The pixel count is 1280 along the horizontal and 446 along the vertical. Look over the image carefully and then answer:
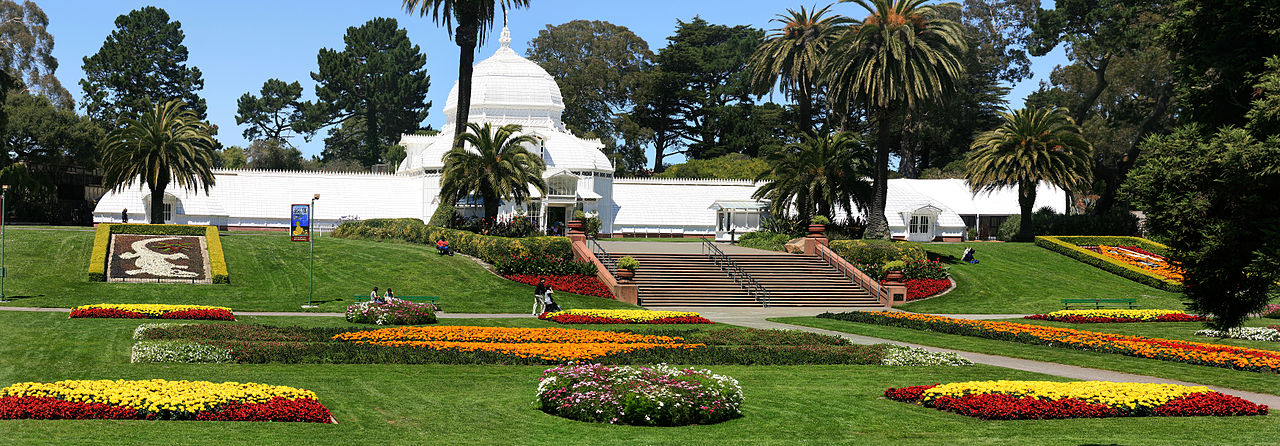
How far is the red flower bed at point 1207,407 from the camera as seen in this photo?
1549 cm

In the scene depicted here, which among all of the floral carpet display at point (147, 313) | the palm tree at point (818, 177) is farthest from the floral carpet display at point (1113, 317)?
the floral carpet display at point (147, 313)

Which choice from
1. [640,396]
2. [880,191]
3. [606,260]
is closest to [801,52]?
[880,191]

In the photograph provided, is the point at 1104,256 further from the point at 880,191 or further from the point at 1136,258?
the point at 880,191

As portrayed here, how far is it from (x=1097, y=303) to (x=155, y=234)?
39586 mm

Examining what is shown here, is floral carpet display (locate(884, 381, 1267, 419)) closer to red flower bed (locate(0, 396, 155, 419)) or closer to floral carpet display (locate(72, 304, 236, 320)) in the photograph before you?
red flower bed (locate(0, 396, 155, 419))

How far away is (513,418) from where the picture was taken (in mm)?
14797

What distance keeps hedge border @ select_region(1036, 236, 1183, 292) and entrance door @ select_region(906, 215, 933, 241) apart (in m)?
12.0

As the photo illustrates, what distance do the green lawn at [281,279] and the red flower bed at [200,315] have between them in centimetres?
428

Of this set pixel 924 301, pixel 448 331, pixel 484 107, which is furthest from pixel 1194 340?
pixel 484 107

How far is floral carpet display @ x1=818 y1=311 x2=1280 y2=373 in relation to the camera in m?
22.0

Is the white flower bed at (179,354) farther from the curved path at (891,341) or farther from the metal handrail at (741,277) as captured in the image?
the metal handrail at (741,277)

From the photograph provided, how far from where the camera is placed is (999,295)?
4472 cm

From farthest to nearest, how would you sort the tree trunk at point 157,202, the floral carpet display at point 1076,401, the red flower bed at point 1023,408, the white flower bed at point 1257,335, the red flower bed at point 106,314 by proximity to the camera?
the tree trunk at point 157,202, the red flower bed at point 106,314, the white flower bed at point 1257,335, the floral carpet display at point 1076,401, the red flower bed at point 1023,408

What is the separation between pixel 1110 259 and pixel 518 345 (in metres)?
39.5
